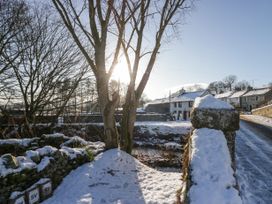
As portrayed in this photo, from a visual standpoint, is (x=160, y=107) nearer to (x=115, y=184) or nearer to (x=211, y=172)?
(x=115, y=184)

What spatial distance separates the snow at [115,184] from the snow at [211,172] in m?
2.13

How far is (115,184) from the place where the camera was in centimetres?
653

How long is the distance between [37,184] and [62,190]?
0.76 m

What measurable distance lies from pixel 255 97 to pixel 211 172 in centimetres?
7838

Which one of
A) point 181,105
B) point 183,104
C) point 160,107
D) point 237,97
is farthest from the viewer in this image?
point 237,97

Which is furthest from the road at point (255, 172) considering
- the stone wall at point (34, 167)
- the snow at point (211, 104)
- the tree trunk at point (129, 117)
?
the stone wall at point (34, 167)

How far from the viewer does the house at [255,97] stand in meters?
71.8

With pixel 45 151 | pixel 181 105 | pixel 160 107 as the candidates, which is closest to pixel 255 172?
pixel 45 151

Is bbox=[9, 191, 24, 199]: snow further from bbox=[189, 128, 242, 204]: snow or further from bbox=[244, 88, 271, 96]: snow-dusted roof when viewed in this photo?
bbox=[244, 88, 271, 96]: snow-dusted roof

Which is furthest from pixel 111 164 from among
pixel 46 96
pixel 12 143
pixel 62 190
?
pixel 46 96

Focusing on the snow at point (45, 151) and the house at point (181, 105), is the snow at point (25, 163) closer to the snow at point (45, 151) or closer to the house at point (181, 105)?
the snow at point (45, 151)

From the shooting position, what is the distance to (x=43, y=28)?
15.6 meters

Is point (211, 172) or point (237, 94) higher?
point (237, 94)

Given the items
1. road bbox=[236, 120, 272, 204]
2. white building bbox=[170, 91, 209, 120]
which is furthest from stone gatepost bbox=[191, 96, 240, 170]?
white building bbox=[170, 91, 209, 120]
